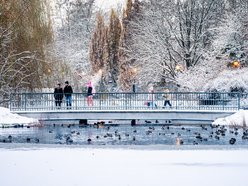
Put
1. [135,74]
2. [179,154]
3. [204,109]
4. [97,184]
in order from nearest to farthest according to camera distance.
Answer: [97,184] < [179,154] < [204,109] < [135,74]

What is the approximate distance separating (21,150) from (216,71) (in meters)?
31.1

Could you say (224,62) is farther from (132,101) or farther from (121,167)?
(121,167)

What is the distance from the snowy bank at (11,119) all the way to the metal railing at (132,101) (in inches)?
61.6

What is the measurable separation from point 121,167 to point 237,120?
57.7ft

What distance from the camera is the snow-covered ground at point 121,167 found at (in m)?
11.7

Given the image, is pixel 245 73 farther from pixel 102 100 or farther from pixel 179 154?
pixel 179 154

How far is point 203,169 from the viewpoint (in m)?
13.2

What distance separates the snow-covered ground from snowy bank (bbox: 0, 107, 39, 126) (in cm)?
1378

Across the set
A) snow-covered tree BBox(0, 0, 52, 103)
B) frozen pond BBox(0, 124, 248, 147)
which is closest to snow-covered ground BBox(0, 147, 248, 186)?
frozen pond BBox(0, 124, 248, 147)

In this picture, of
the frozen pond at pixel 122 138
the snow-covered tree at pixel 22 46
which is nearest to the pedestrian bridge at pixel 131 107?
the snow-covered tree at pixel 22 46

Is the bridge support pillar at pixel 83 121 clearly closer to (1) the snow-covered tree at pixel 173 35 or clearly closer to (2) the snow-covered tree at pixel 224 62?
(2) the snow-covered tree at pixel 224 62

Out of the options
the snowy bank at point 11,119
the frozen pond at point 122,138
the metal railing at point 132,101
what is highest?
the metal railing at point 132,101

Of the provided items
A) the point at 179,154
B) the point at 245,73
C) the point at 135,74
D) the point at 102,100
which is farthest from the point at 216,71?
the point at 179,154

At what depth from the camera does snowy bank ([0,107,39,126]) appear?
30562 millimetres
